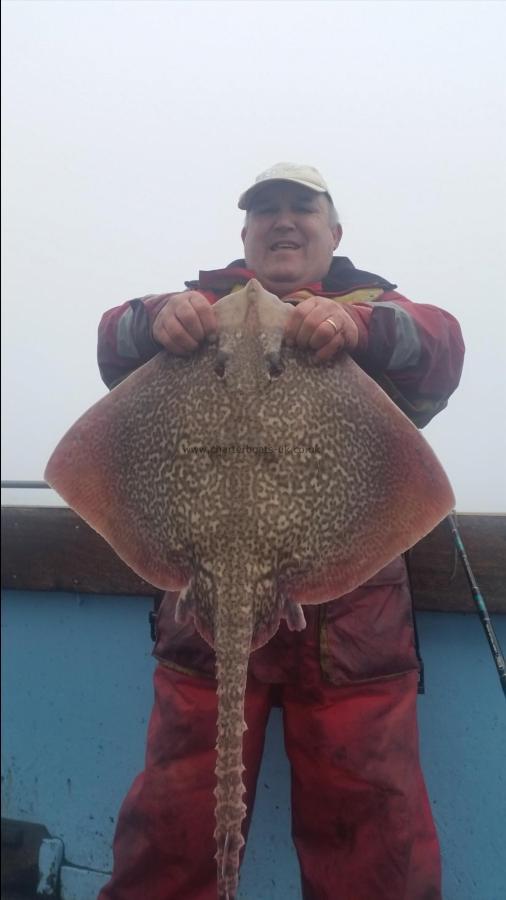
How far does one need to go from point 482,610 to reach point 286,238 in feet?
4.94

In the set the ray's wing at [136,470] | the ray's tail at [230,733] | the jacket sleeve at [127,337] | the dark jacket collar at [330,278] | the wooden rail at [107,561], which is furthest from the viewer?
the wooden rail at [107,561]

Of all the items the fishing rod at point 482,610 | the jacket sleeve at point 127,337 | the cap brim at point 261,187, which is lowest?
the fishing rod at point 482,610

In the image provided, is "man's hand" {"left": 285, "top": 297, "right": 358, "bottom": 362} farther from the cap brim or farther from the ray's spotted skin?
the cap brim

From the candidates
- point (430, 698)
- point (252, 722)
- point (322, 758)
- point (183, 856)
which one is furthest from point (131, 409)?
point (430, 698)

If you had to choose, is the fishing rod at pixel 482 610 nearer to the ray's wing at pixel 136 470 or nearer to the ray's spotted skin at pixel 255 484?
the ray's spotted skin at pixel 255 484

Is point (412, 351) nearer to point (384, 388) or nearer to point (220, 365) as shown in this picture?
point (384, 388)

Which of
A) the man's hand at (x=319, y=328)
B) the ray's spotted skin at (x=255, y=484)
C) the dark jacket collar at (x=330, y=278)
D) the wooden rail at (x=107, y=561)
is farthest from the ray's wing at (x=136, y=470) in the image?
the wooden rail at (x=107, y=561)

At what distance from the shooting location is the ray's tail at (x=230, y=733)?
1.39 m

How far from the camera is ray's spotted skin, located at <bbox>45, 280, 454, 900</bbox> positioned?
1.55 m

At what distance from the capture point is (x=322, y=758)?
1.94 meters

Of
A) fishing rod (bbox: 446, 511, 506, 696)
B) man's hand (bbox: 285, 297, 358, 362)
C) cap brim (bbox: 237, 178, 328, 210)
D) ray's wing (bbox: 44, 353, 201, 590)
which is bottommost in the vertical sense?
fishing rod (bbox: 446, 511, 506, 696)

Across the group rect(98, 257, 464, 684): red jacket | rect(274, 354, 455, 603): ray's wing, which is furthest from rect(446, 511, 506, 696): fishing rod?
rect(274, 354, 455, 603): ray's wing

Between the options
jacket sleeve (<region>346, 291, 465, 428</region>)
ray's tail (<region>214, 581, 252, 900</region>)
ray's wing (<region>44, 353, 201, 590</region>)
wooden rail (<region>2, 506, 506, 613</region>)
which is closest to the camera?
ray's tail (<region>214, 581, 252, 900</region>)

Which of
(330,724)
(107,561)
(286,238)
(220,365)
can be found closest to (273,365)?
(220,365)
